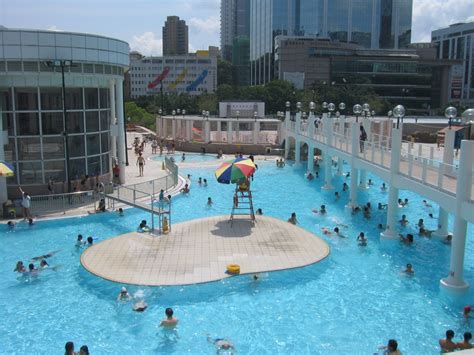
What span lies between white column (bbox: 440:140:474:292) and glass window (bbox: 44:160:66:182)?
18.8m

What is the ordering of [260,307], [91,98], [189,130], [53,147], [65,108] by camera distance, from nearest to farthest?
[260,307]
[65,108]
[53,147]
[91,98]
[189,130]

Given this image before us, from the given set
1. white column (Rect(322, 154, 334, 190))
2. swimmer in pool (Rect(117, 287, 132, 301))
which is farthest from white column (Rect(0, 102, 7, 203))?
white column (Rect(322, 154, 334, 190))

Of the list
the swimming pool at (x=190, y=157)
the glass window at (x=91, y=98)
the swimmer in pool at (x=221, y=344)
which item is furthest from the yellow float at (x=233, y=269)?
the swimming pool at (x=190, y=157)

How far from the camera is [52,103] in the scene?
24766 millimetres

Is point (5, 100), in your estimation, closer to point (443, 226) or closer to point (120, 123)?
point (120, 123)

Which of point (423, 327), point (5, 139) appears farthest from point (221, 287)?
point (5, 139)

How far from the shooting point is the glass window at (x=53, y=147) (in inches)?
973

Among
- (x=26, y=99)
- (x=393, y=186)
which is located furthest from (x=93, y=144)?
(x=393, y=186)

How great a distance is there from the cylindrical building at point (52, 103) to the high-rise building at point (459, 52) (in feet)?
361

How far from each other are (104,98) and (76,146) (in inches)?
137

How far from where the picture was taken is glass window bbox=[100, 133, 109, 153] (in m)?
27.5

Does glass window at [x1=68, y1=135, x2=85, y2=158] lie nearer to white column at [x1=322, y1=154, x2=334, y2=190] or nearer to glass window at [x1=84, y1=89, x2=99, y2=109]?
glass window at [x1=84, y1=89, x2=99, y2=109]

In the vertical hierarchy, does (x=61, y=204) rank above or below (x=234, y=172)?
below

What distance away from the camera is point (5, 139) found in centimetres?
2366
